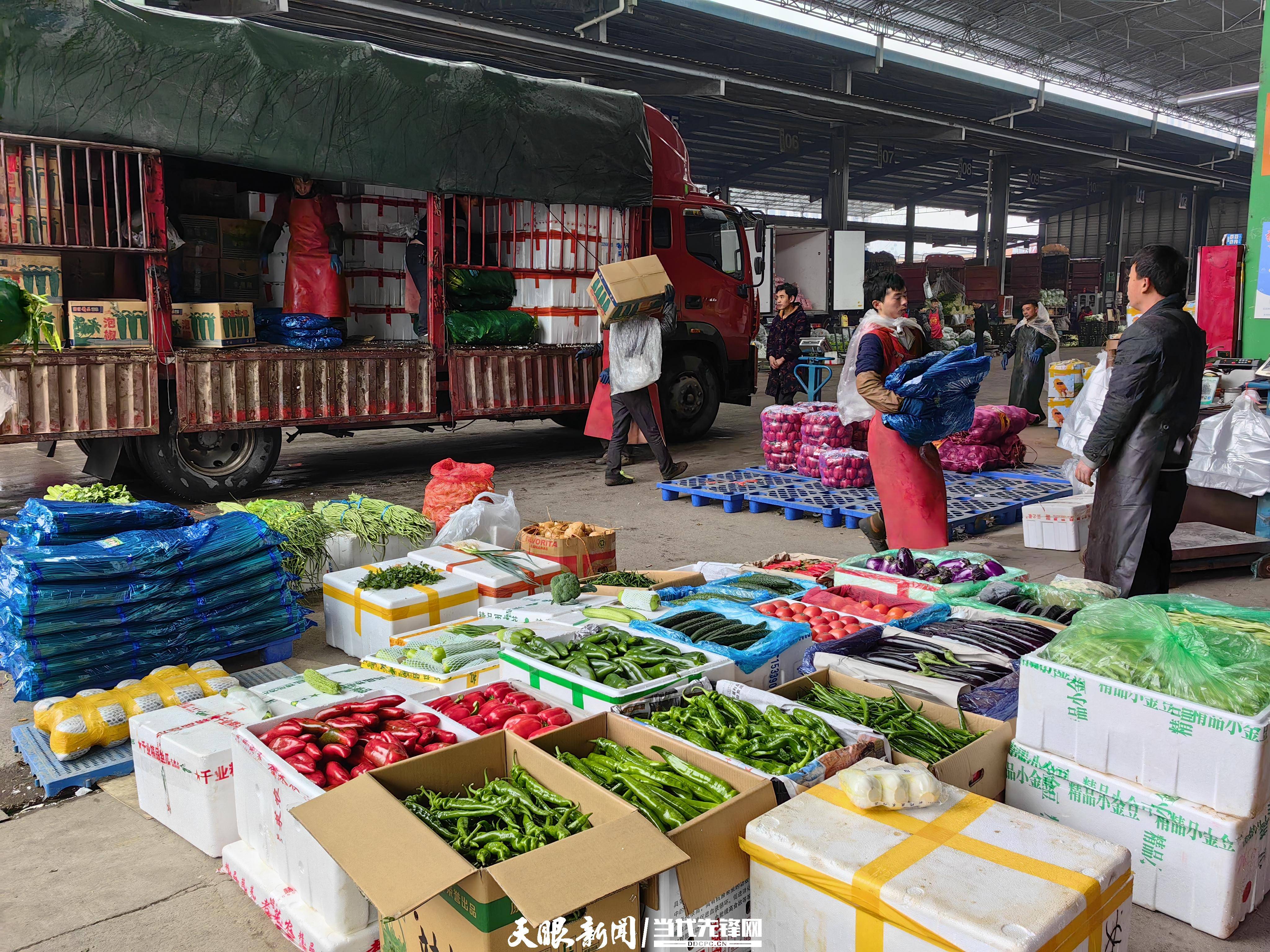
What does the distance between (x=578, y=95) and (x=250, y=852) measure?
8599 millimetres

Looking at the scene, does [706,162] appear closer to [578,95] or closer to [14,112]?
[578,95]

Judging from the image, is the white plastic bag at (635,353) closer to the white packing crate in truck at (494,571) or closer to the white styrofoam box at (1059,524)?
the white styrofoam box at (1059,524)

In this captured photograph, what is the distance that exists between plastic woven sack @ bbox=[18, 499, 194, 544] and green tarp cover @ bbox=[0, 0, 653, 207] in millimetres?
3908

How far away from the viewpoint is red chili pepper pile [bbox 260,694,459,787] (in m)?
2.72

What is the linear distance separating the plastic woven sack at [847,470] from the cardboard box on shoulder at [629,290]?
2240mm

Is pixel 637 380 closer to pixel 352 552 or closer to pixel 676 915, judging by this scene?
pixel 352 552

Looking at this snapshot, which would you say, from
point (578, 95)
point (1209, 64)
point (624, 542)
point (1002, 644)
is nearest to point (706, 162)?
point (1209, 64)

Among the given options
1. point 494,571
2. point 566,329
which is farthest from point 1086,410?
point 494,571

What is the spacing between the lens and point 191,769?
3014 millimetres

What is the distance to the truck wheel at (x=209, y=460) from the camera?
7.75 m

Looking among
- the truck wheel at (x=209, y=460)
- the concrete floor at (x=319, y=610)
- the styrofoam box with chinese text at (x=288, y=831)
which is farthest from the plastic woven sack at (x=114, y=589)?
the truck wheel at (x=209, y=460)

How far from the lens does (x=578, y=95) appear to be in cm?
977

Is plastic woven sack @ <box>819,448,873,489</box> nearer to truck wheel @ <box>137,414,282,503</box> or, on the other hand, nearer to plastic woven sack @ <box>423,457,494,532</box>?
plastic woven sack @ <box>423,457,494,532</box>

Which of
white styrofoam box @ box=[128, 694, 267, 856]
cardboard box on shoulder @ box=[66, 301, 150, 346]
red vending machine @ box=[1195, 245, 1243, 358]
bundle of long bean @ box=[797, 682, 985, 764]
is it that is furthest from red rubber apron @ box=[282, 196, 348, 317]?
red vending machine @ box=[1195, 245, 1243, 358]
